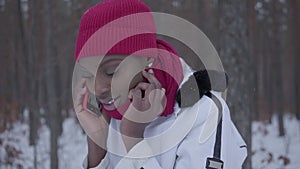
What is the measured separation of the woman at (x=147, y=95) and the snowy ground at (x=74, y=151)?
441 cm

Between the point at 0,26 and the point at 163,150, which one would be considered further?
the point at 0,26

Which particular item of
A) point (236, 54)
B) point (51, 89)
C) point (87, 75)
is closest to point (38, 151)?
point (51, 89)

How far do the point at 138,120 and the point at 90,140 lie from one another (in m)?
0.20

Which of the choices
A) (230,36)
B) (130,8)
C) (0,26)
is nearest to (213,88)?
(130,8)

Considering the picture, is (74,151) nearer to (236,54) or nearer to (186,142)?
(236,54)

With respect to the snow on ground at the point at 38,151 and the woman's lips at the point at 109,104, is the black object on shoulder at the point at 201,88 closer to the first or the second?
the woman's lips at the point at 109,104

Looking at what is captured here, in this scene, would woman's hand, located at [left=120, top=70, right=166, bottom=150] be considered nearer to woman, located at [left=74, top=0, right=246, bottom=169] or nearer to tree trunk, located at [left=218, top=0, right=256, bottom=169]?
woman, located at [left=74, top=0, right=246, bottom=169]

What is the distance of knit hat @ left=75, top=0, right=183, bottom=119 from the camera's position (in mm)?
1150

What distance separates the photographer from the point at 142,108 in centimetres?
113

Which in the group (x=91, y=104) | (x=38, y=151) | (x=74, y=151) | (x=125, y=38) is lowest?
(x=74, y=151)

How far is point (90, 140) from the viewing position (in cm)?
128

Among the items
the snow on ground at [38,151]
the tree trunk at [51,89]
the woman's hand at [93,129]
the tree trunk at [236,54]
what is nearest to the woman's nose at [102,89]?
the woman's hand at [93,129]

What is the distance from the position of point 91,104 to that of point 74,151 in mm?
9071

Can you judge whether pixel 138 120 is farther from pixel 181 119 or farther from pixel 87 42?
pixel 87 42
